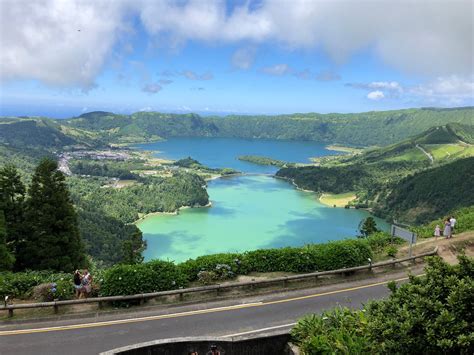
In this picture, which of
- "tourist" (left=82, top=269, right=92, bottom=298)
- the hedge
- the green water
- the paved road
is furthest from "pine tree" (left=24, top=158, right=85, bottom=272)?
the green water

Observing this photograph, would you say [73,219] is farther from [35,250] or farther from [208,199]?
[208,199]

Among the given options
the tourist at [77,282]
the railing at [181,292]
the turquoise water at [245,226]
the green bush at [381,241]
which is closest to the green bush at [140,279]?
the railing at [181,292]

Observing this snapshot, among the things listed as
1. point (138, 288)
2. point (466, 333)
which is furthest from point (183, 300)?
point (466, 333)

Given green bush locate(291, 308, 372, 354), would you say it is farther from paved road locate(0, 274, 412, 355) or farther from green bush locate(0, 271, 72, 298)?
green bush locate(0, 271, 72, 298)

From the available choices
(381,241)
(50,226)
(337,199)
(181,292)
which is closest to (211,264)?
(181,292)

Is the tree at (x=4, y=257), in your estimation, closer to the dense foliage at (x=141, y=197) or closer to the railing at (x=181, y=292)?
the railing at (x=181, y=292)

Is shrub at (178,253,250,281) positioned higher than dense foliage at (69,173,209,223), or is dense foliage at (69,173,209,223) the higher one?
shrub at (178,253,250,281)

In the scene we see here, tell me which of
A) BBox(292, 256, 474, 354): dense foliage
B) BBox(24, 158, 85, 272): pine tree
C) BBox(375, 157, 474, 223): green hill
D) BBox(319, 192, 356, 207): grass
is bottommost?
BBox(319, 192, 356, 207): grass
